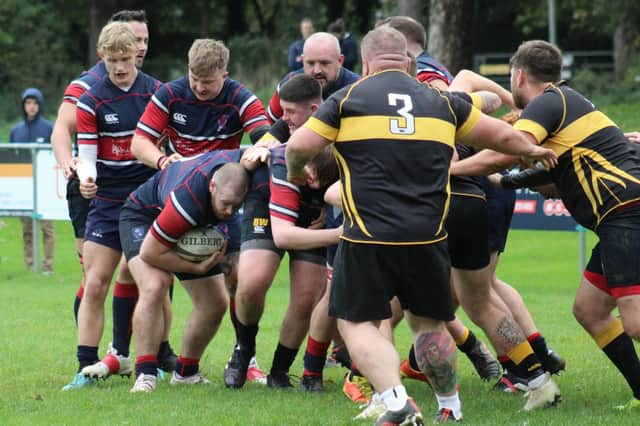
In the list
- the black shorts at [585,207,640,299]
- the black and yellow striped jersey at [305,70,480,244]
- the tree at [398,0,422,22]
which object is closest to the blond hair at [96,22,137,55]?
the black and yellow striped jersey at [305,70,480,244]

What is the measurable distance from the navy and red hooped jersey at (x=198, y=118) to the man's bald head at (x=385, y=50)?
2.24 m

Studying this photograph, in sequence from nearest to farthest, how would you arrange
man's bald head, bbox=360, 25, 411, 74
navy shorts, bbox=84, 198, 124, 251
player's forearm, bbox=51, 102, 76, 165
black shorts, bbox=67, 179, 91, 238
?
man's bald head, bbox=360, 25, 411, 74, navy shorts, bbox=84, 198, 124, 251, player's forearm, bbox=51, 102, 76, 165, black shorts, bbox=67, 179, 91, 238

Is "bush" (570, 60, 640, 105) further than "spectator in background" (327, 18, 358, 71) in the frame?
Yes

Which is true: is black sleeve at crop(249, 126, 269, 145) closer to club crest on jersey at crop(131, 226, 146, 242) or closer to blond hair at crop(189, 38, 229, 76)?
blond hair at crop(189, 38, 229, 76)

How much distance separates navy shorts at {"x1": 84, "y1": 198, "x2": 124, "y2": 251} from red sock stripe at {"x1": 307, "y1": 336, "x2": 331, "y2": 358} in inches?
66.3

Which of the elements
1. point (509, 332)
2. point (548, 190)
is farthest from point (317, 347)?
point (548, 190)

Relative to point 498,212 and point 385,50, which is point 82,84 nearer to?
point 498,212

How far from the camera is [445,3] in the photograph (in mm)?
22016

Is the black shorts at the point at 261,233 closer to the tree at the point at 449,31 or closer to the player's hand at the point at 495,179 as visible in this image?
the player's hand at the point at 495,179

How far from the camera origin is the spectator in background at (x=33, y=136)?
621 inches

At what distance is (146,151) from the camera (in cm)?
818

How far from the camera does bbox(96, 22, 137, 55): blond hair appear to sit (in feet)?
27.2

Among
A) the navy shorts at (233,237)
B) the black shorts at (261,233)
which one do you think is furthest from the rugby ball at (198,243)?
the navy shorts at (233,237)

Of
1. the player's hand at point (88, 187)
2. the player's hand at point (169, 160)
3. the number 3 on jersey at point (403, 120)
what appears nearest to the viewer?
the number 3 on jersey at point (403, 120)
